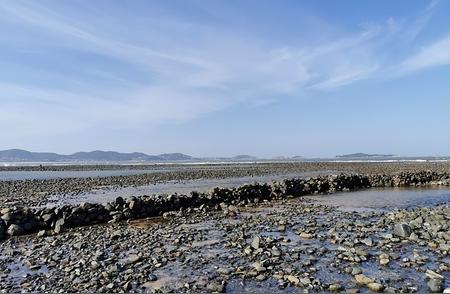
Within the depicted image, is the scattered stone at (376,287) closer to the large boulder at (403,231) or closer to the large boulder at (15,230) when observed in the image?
the large boulder at (403,231)

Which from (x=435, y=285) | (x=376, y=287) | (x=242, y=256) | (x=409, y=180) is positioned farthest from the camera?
(x=409, y=180)

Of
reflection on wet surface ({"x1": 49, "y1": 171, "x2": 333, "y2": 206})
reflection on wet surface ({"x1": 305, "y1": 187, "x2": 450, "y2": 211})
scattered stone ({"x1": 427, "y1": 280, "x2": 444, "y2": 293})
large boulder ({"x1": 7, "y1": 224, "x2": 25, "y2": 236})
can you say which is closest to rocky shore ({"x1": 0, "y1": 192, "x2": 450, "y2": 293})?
scattered stone ({"x1": 427, "y1": 280, "x2": 444, "y2": 293})

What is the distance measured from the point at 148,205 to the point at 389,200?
1541 cm

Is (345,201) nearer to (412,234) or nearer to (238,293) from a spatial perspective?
(412,234)

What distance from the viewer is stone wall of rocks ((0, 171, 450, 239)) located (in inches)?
698

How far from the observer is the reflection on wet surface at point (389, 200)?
22.5 metres

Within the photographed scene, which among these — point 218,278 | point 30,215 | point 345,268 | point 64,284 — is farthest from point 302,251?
point 30,215

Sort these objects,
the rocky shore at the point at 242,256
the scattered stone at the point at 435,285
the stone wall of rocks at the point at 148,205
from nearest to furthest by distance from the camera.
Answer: the scattered stone at the point at 435,285 < the rocky shore at the point at 242,256 < the stone wall of rocks at the point at 148,205

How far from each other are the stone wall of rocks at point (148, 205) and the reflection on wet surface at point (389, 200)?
310cm

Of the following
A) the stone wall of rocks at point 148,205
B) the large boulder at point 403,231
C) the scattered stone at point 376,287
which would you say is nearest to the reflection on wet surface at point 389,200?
the stone wall of rocks at point 148,205

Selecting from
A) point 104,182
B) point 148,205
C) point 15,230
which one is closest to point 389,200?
point 148,205

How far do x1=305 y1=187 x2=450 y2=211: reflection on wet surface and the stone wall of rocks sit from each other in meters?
3.10

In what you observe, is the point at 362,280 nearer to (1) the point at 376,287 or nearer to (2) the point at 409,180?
(1) the point at 376,287

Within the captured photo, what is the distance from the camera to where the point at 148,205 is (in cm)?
2139
